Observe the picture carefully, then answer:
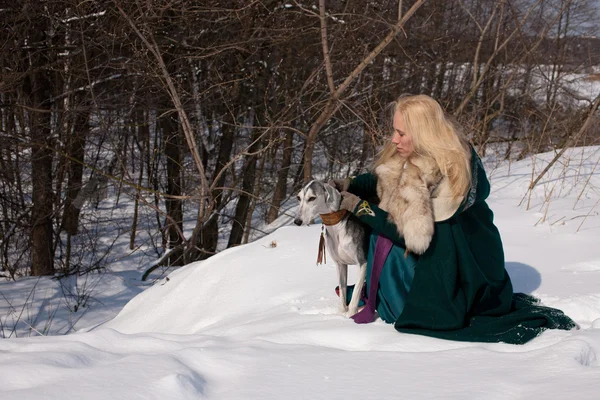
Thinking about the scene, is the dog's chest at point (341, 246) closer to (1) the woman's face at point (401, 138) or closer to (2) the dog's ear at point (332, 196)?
(2) the dog's ear at point (332, 196)

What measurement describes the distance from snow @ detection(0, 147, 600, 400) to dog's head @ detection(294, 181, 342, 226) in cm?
65

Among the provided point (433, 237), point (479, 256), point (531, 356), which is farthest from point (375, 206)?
point (531, 356)

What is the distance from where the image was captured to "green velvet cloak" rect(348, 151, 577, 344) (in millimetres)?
3295

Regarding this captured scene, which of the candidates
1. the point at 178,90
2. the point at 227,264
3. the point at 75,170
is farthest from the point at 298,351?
the point at 75,170

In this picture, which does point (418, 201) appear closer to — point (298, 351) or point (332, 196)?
point (332, 196)

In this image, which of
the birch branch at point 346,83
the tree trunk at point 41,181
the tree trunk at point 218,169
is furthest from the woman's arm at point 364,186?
the tree trunk at point 218,169

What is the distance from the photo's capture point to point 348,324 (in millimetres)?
3580

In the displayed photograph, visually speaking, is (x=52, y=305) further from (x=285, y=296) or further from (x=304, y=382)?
(x=304, y=382)

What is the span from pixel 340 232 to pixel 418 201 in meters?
0.61

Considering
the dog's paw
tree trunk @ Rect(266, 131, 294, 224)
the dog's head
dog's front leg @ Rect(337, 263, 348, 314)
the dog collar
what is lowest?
tree trunk @ Rect(266, 131, 294, 224)

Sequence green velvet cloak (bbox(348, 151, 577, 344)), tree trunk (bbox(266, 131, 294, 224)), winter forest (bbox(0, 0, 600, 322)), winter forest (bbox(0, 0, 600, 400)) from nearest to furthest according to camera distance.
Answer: winter forest (bbox(0, 0, 600, 400))
green velvet cloak (bbox(348, 151, 577, 344))
winter forest (bbox(0, 0, 600, 322))
tree trunk (bbox(266, 131, 294, 224))

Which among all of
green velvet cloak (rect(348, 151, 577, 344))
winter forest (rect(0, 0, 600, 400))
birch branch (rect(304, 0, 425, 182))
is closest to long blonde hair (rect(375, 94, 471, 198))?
green velvet cloak (rect(348, 151, 577, 344))

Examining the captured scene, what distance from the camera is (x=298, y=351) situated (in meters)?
3.09

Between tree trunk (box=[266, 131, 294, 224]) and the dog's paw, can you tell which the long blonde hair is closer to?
the dog's paw
